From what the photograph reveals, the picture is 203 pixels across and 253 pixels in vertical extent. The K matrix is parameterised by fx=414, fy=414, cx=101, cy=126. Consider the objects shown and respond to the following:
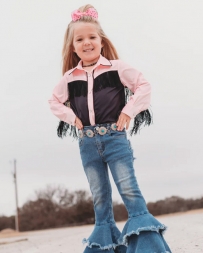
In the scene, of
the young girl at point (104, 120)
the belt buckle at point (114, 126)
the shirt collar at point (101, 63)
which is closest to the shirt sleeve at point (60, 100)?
the young girl at point (104, 120)

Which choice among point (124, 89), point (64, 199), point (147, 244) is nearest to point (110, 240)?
point (147, 244)

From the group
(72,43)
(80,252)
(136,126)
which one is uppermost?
(72,43)

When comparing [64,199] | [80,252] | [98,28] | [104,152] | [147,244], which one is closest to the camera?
[147,244]

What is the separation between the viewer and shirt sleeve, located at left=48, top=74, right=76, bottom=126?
11.1 feet

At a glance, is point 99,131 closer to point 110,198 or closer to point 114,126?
point 114,126

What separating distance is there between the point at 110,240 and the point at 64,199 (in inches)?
624

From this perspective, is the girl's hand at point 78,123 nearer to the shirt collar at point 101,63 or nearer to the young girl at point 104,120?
the young girl at point 104,120

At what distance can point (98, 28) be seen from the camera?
11.2 ft

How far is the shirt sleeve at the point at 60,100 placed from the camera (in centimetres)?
338

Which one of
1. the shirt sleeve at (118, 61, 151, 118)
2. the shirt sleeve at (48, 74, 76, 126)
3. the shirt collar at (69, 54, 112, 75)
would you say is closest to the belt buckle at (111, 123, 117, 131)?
the shirt sleeve at (118, 61, 151, 118)

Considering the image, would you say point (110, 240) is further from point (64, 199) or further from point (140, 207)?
point (64, 199)

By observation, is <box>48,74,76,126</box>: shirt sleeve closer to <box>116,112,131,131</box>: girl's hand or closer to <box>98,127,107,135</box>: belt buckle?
<box>98,127,107,135</box>: belt buckle

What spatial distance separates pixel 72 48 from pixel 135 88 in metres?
0.67

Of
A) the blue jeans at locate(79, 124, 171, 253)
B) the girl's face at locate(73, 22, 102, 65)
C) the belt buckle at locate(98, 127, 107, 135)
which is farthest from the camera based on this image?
the girl's face at locate(73, 22, 102, 65)
